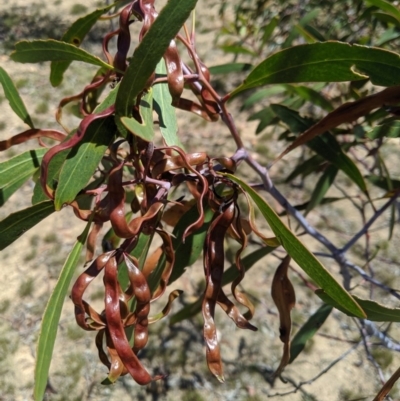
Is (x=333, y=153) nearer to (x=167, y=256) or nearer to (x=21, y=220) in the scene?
(x=167, y=256)

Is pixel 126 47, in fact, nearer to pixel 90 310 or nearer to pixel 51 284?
pixel 90 310

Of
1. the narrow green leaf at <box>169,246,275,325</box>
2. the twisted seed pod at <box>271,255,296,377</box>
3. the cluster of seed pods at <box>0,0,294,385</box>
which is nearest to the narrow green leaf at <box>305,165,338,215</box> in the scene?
the narrow green leaf at <box>169,246,275,325</box>

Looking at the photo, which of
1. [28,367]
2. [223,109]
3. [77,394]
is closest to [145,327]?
[223,109]

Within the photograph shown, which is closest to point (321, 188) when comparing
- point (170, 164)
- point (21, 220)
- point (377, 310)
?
point (377, 310)

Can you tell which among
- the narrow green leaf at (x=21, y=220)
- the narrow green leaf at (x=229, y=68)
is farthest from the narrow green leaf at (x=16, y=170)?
the narrow green leaf at (x=229, y=68)

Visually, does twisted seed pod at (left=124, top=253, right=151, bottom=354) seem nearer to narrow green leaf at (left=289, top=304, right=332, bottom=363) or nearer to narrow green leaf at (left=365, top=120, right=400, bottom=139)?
narrow green leaf at (left=365, top=120, right=400, bottom=139)
